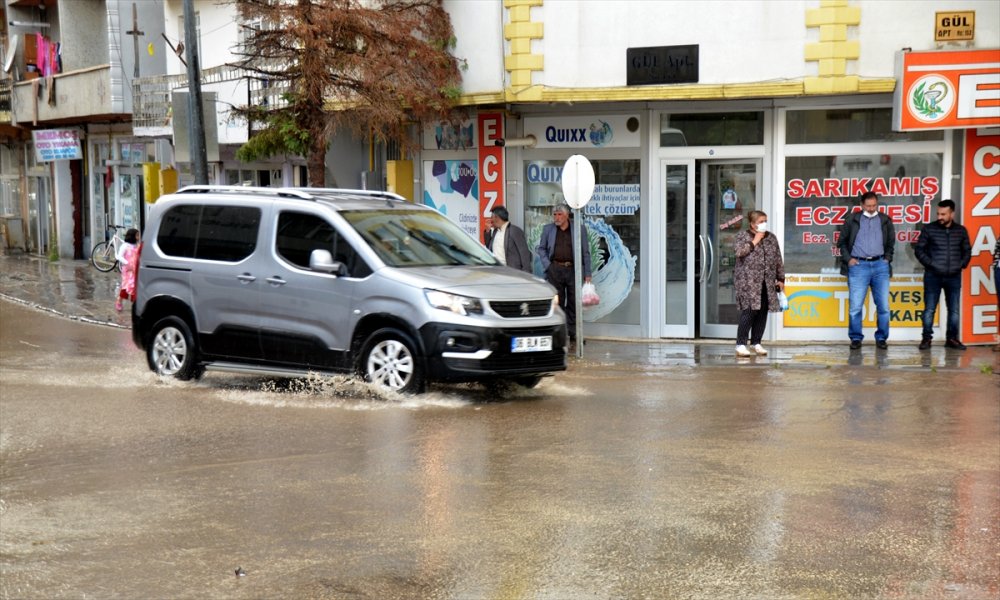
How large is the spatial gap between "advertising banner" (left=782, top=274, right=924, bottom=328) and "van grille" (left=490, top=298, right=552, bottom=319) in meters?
6.35

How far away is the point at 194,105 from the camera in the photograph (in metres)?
18.2

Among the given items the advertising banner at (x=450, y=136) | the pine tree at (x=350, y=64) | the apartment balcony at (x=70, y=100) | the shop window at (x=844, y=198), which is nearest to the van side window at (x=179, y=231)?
the pine tree at (x=350, y=64)

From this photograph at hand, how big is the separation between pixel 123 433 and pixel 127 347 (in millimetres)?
6978

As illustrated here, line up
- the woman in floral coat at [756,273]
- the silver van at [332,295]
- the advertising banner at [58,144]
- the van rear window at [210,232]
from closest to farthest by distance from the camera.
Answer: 1. the silver van at [332,295]
2. the van rear window at [210,232]
3. the woman in floral coat at [756,273]
4. the advertising banner at [58,144]

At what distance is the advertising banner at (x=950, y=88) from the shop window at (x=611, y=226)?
3748 mm

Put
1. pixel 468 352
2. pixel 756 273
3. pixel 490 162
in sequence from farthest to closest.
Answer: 1. pixel 490 162
2. pixel 756 273
3. pixel 468 352

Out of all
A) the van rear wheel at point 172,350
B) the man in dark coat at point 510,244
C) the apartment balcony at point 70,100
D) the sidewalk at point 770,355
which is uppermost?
the apartment balcony at point 70,100

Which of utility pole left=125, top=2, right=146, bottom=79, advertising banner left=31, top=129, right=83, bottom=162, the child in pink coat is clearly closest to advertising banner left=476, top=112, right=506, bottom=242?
the child in pink coat

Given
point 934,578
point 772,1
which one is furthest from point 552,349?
point 772,1

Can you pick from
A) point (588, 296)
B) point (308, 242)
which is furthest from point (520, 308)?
point (588, 296)

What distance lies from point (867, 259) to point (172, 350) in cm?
865

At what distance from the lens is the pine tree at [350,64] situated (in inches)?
648

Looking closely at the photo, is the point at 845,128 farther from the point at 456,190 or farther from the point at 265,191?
the point at 265,191

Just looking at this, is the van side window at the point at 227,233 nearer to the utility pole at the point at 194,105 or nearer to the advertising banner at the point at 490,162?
the utility pole at the point at 194,105
